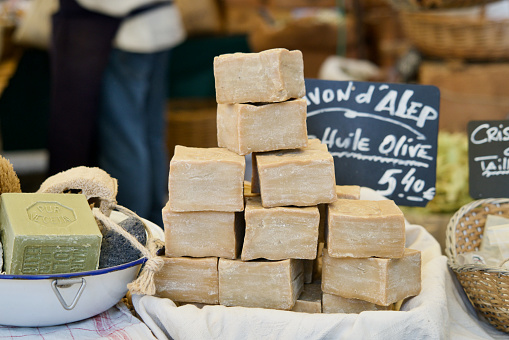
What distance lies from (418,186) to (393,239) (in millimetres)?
494

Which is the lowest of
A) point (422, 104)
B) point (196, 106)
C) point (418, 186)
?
point (196, 106)

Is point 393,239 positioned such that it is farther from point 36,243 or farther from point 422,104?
point 36,243

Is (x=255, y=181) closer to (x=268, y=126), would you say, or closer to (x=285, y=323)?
(x=268, y=126)

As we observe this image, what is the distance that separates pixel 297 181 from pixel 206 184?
19cm

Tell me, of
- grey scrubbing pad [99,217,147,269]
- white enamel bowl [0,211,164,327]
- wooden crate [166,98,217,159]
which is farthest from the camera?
wooden crate [166,98,217,159]

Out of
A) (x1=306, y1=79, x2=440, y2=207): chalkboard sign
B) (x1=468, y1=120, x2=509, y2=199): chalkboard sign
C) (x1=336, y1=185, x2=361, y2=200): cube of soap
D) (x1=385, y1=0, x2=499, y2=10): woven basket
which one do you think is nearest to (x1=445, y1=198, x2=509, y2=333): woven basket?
(x1=468, y1=120, x2=509, y2=199): chalkboard sign

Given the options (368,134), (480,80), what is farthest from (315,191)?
(480,80)

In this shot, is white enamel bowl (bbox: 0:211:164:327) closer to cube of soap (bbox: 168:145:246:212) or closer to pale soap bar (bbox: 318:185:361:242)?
cube of soap (bbox: 168:145:246:212)

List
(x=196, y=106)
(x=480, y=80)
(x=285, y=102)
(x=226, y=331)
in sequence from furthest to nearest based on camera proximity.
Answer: (x=196, y=106) → (x=480, y=80) → (x=285, y=102) → (x=226, y=331)

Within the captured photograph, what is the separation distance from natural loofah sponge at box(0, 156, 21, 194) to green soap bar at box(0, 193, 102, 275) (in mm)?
95

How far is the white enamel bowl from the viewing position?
102 centimetres

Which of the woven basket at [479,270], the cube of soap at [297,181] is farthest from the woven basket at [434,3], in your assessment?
the cube of soap at [297,181]

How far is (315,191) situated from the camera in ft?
3.92

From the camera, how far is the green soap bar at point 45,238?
1030mm
